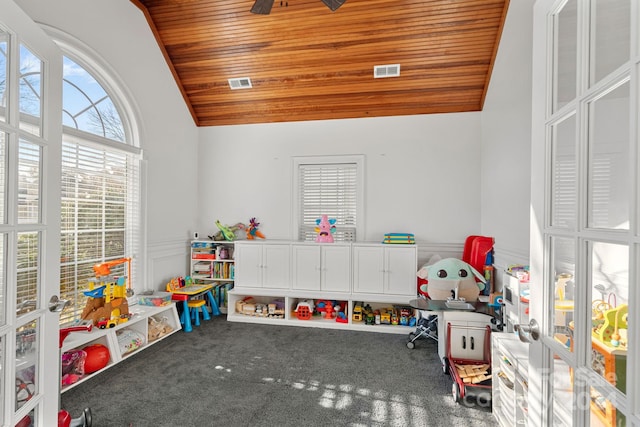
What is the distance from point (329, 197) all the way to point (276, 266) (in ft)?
3.85

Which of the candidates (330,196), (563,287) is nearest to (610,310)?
(563,287)

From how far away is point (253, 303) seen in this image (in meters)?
4.17

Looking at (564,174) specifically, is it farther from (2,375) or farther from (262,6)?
(262,6)

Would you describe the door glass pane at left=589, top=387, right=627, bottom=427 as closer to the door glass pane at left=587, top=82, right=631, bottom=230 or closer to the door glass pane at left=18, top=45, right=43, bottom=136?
the door glass pane at left=587, top=82, right=631, bottom=230

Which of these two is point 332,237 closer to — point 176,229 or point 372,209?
point 372,209

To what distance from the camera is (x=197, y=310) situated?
3732 millimetres

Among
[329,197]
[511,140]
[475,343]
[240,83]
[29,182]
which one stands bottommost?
[475,343]

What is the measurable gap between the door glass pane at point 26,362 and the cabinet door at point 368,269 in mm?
2943

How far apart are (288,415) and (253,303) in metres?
2.25

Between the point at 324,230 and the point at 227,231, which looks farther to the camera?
the point at 227,231

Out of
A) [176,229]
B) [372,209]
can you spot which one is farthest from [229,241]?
[372,209]

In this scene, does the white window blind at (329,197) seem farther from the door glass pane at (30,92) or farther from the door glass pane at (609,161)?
the door glass pane at (609,161)

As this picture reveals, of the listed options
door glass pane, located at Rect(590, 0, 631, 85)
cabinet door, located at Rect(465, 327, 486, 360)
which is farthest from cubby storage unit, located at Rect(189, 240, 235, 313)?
door glass pane, located at Rect(590, 0, 631, 85)

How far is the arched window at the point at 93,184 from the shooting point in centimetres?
269
